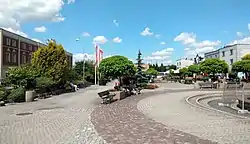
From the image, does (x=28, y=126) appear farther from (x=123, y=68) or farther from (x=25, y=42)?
(x=25, y=42)

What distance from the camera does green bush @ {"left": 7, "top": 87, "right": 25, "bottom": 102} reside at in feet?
62.4

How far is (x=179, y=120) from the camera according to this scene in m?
10.9

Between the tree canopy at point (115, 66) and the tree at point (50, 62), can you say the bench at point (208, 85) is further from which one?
the tree at point (50, 62)

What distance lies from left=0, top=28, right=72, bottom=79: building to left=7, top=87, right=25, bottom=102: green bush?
2801 centimetres

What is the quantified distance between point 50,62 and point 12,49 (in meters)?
28.9

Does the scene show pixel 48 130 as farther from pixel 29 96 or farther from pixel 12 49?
pixel 12 49

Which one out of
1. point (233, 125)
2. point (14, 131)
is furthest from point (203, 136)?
point (14, 131)

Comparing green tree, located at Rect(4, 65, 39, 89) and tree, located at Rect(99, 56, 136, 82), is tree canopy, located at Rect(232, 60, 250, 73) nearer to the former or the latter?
tree, located at Rect(99, 56, 136, 82)

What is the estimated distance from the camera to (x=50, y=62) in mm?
25969

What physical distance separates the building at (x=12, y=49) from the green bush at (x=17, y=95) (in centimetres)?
2801

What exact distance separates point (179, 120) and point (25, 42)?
5129 cm

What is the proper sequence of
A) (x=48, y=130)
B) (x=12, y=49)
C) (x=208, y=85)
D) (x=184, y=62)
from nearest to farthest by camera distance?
1. (x=48, y=130)
2. (x=208, y=85)
3. (x=12, y=49)
4. (x=184, y=62)

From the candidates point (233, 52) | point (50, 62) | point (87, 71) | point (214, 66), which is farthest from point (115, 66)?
point (233, 52)

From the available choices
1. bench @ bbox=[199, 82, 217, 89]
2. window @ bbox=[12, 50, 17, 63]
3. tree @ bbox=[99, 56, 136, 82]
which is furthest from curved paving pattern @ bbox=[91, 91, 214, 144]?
window @ bbox=[12, 50, 17, 63]
